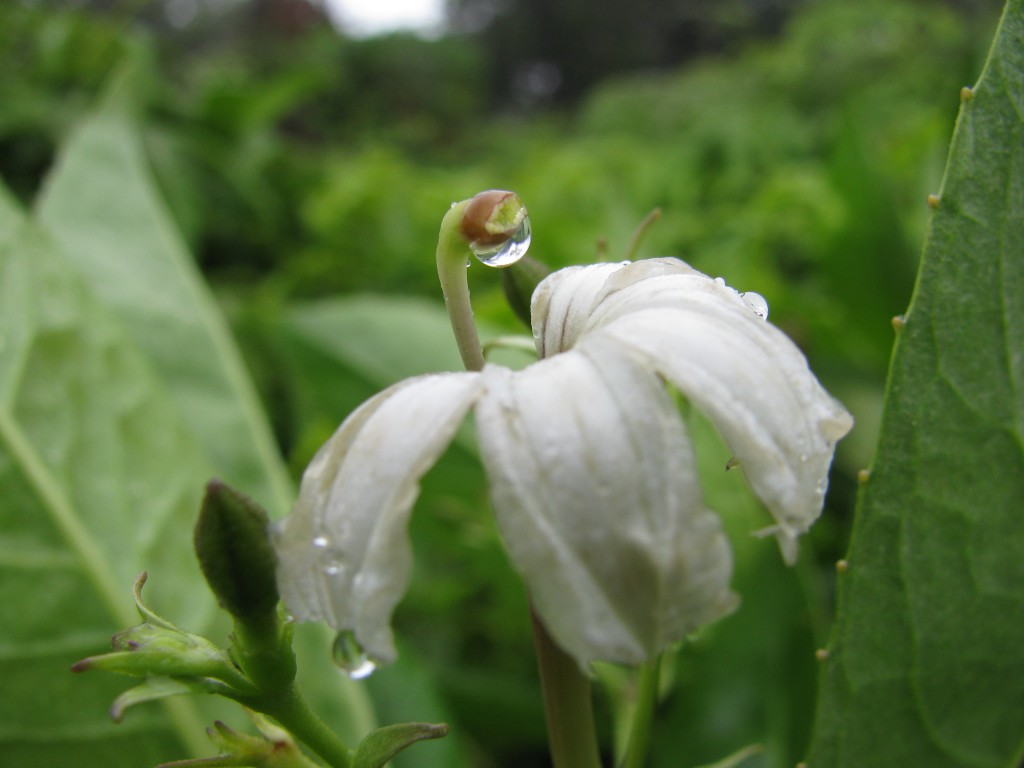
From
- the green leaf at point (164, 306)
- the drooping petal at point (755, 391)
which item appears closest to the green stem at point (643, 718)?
the drooping petal at point (755, 391)

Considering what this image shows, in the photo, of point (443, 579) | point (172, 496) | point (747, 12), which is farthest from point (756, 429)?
point (747, 12)

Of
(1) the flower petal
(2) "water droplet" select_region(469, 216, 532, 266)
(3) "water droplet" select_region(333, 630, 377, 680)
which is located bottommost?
(3) "water droplet" select_region(333, 630, 377, 680)

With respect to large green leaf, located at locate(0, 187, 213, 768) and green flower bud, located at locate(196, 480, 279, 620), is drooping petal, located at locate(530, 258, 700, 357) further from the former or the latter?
large green leaf, located at locate(0, 187, 213, 768)

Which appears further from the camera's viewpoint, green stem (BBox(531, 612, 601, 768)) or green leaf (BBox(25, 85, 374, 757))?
green leaf (BBox(25, 85, 374, 757))

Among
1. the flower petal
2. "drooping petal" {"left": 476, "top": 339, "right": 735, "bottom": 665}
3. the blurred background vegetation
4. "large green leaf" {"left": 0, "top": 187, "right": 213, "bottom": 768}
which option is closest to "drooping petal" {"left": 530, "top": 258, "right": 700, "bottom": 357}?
the flower petal

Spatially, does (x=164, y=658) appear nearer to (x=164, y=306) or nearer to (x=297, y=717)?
(x=297, y=717)

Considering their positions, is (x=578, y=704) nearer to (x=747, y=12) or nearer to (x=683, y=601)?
(x=683, y=601)

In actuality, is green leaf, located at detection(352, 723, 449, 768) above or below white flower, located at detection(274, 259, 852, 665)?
below
